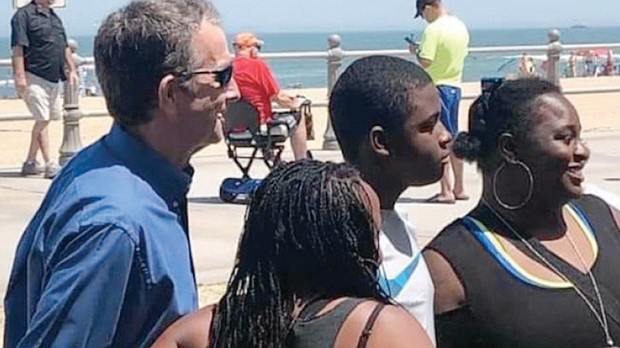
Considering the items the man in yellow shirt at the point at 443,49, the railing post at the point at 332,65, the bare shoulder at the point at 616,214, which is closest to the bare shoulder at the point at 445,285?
the bare shoulder at the point at 616,214

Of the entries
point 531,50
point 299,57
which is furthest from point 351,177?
point 531,50

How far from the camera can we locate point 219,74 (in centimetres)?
272

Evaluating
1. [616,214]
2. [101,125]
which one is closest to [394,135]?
[616,214]

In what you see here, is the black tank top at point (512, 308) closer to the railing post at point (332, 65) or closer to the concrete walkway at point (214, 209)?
the concrete walkway at point (214, 209)

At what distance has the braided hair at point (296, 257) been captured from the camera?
7.75 feet

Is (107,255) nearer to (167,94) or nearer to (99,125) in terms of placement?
(167,94)

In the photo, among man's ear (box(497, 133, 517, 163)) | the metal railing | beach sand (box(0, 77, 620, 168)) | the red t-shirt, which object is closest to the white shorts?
the metal railing

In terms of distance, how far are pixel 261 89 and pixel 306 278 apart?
927 centimetres

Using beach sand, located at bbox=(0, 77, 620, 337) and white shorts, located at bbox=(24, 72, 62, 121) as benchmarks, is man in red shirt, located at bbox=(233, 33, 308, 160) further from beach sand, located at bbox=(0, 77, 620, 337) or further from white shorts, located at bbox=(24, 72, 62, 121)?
white shorts, located at bbox=(24, 72, 62, 121)

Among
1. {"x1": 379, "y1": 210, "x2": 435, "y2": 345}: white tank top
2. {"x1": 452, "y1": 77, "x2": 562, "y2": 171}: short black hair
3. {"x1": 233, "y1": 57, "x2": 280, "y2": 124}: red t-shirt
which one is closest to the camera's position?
{"x1": 379, "y1": 210, "x2": 435, "y2": 345}: white tank top

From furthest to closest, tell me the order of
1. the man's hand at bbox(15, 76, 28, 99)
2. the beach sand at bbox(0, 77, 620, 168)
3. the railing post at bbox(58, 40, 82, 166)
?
the beach sand at bbox(0, 77, 620, 168) → the railing post at bbox(58, 40, 82, 166) → the man's hand at bbox(15, 76, 28, 99)

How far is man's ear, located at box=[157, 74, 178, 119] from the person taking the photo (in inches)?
104

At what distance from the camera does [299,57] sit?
16.3 meters

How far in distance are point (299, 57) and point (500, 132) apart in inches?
505
